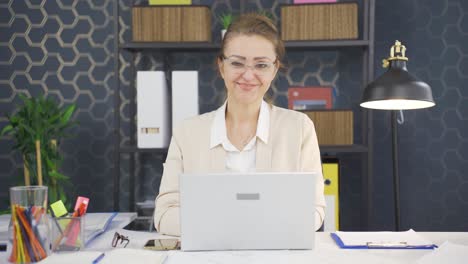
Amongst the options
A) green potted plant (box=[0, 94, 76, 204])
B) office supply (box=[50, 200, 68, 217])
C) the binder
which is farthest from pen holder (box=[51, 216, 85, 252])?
the binder

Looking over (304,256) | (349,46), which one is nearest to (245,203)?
(304,256)

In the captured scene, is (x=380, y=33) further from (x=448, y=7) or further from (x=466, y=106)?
(x=466, y=106)

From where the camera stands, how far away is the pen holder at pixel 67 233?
1.29 metres

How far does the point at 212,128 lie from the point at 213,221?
2.33 feet

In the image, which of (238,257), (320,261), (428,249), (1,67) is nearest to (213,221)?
(238,257)

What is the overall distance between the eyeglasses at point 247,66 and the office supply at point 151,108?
0.70 meters

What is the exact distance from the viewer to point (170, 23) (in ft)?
7.89

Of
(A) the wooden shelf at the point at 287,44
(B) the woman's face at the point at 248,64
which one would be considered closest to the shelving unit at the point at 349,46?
(A) the wooden shelf at the point at 287,44

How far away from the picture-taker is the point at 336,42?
7.83 ft

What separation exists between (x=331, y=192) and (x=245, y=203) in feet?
4.27

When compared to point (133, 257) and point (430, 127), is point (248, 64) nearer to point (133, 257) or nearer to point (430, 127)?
point (133, 257)

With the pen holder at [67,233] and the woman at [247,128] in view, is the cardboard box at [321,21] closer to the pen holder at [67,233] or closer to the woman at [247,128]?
the woman at [247,128]

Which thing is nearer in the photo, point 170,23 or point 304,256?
point 304,256

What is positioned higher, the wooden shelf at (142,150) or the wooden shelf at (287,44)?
the wooden shelf at (287,44)
